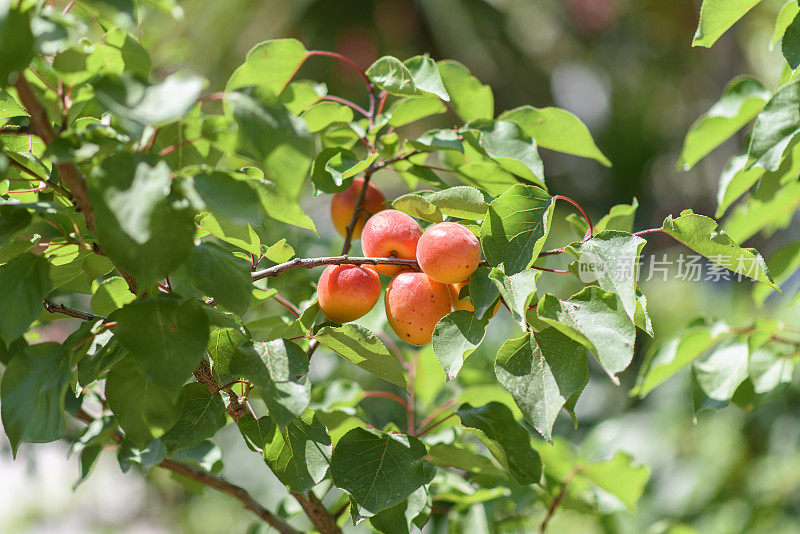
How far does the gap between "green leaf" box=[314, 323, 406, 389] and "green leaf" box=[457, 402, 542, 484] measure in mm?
102

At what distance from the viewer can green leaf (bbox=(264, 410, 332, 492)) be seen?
1.74 feet

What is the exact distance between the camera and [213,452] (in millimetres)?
704

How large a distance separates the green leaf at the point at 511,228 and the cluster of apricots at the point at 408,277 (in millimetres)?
13

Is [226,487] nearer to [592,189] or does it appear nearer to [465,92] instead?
[465,92]

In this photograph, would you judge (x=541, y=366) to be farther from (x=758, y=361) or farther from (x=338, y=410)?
(x=758, y=361)

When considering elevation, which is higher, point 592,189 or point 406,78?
point 406,78

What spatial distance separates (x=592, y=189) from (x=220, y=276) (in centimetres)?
336

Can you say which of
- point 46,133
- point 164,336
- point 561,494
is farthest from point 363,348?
point 561,494

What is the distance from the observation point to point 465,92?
702 mm

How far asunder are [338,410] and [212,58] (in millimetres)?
2846

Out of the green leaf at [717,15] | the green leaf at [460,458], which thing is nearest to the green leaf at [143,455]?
the green leaf at [460,458]

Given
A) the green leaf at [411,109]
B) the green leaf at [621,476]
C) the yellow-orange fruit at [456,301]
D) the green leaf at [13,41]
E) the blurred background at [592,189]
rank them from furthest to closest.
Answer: the blurred background at [592,189] → the green leaf at [621,476] → the green leaf at [411,109] → the yellow-orange fruit at [456,301] → the green leaf at [13,41]

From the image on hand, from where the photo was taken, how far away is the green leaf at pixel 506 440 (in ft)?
1.95

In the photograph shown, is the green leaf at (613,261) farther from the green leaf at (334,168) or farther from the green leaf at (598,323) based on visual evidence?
the green leaf at (334,168)
